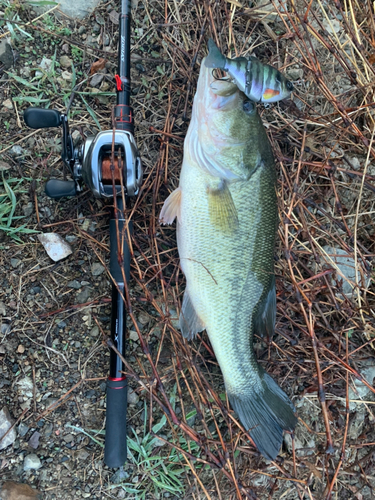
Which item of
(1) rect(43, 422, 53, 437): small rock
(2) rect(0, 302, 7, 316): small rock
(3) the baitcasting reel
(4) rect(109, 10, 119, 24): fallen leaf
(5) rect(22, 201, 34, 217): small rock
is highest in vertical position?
(4) rect(109, 10, 119, 24): fallen leaf

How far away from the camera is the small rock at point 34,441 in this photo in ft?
7.81

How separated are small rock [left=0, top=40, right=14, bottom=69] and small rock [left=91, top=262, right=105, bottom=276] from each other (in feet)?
4.98

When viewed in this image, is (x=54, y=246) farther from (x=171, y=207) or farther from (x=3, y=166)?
(x=171, y=207)

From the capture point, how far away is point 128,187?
7.07 ft

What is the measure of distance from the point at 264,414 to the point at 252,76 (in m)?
1.99

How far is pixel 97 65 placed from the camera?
2557mm

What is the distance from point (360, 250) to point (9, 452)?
2.88 meters

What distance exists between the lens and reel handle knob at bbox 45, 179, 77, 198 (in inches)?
86.5

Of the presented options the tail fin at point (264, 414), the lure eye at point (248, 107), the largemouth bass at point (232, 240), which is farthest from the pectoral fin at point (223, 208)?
the tail fin at point (264, 414)

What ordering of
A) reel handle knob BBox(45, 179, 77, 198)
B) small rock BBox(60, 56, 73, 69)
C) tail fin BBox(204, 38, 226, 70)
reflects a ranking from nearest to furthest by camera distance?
tail fin BBox(204, 38, 226, 70)
reel handle knob BBox(45, 179, 77, 198)
small rock BBox(60, 56, 73, 69)

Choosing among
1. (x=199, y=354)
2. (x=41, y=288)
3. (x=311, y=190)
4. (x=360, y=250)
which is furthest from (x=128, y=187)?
(x=360, y=250)

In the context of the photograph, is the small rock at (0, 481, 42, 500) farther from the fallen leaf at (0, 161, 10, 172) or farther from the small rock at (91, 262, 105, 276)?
the fallen leaf at (0, 161, 10, 172)

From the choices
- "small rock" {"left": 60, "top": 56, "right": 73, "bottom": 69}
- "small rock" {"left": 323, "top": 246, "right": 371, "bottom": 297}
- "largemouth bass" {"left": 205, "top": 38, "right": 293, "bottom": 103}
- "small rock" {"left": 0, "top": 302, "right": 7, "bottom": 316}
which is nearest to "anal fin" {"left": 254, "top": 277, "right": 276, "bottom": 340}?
"small rock" {"left": 323, "top": 246, "right": 371, "bottom": 297}

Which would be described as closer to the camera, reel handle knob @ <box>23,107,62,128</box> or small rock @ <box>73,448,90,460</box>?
reel handle knob @ <box>23,107,62,128</box>
